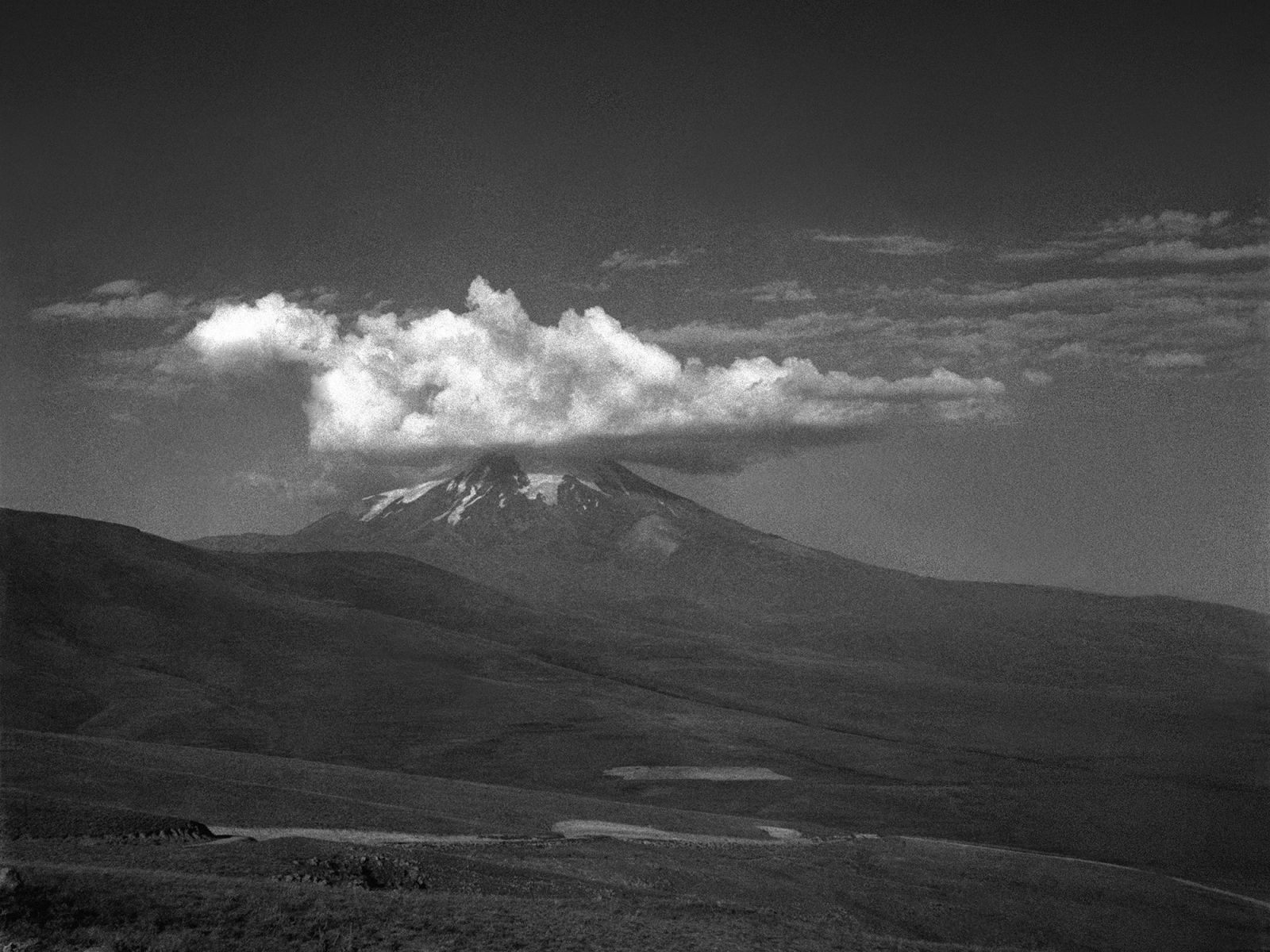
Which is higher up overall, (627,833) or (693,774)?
(627,833)

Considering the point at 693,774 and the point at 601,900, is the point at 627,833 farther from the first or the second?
the point at 693,774

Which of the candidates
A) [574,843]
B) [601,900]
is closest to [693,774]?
[574,843]

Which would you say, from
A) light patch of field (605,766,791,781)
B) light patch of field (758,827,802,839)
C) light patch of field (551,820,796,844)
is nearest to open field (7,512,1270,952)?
light patch of field (551,820,796,844)

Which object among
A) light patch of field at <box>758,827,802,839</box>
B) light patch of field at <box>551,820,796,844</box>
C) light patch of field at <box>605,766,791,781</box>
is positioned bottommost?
light patch of field at <box>605,766,791,781</box>

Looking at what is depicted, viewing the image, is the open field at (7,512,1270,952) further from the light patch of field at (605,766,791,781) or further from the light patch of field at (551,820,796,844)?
the light patch of field at (605,766,791,781)

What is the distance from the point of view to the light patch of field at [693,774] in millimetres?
151875

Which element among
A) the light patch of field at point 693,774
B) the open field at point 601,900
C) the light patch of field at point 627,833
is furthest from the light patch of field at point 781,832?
the light patch of field at point 693,774

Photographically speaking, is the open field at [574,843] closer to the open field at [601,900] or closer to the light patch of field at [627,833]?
the open field at [601,900]

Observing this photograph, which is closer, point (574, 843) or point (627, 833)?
point (574, 843)

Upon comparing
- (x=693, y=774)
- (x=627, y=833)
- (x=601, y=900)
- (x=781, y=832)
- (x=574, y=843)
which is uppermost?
(x=601, y=900)

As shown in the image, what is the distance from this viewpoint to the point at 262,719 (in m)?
186

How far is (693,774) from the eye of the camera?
156000 mm

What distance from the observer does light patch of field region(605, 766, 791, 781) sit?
152 metres

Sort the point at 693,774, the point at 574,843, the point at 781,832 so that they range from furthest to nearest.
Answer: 1. the point at 693,774
2. the point at 781,832
3. the point at 574,843
